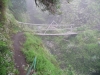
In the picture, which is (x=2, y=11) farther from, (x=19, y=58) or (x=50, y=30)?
(x=50, y=30)

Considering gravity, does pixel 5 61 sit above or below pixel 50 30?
above

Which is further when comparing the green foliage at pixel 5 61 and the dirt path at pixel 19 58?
the dirt path at pixel 19 58

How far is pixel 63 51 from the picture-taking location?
1575 cm

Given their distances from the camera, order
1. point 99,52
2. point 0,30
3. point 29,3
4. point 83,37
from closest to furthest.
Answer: point 0,30 → point 99,52 → point 83,37 → point 29,3

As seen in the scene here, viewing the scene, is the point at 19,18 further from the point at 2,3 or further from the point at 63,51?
the point at 2,3

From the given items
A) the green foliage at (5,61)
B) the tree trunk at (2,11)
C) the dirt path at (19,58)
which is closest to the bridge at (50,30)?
the tree trunk at (2,11)

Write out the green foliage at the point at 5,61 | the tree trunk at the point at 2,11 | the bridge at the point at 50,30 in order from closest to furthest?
the green foliage at the point at 5,61
the tree trunk at the point at 2,11
the bridge at the point at 50,30

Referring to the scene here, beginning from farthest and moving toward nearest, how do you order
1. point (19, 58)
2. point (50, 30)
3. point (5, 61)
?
1. point (50, 30)
2. point (19, 58)
3. point (5, 61)

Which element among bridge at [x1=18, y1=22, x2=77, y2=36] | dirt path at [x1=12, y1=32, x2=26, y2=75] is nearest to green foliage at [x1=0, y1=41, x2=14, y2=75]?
dirt path at [x1=12, y1=32, x2=26, y2=75]

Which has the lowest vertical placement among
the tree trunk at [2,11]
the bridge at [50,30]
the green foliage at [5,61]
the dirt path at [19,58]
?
the bridge at [50,30]

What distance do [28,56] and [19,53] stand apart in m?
0.50

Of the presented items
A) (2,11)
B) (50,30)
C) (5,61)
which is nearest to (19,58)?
(5,61)

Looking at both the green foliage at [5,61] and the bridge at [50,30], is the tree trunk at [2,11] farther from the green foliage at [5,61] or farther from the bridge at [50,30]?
the bridge at [50,30]

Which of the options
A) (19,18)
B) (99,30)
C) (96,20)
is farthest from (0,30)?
(96,20)
